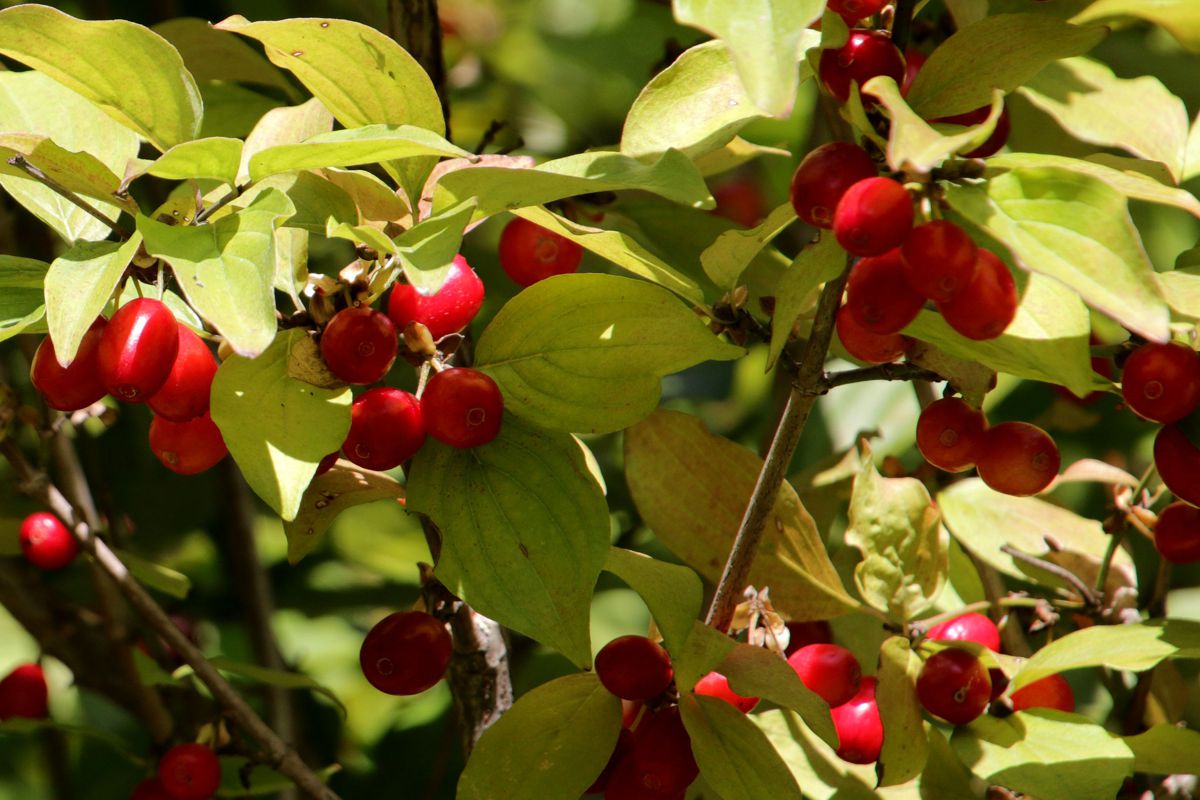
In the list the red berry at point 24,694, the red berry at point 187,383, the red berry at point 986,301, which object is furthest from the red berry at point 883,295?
the red berry at point 24,694

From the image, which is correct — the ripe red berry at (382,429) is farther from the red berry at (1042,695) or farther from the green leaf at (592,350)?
the red berry at (1042,695)

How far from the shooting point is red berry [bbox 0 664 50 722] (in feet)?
4.51

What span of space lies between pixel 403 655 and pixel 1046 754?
44cm

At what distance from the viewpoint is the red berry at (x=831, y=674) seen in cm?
89

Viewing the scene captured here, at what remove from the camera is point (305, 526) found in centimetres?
82

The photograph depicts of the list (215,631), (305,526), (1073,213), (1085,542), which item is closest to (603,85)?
(215,631)

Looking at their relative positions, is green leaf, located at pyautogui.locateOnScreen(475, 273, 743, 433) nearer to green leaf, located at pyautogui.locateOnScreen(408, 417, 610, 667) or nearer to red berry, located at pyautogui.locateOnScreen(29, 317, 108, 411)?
green leaf, located at pyautogui.locateOnScreen(408, 417, 610, 667)

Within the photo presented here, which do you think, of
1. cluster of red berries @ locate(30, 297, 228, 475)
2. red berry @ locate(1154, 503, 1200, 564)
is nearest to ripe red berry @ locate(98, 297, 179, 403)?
cluster of red berries @ locate(30, 297, 228, 475)

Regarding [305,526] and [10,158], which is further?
[305,526]

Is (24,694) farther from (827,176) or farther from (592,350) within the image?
(827,176)

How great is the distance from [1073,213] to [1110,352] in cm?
24

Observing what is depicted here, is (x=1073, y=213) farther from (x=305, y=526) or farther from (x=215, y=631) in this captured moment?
(x=215, y=631)

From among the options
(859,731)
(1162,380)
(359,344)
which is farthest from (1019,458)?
(359,344)

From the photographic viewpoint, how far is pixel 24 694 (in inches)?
54.4
